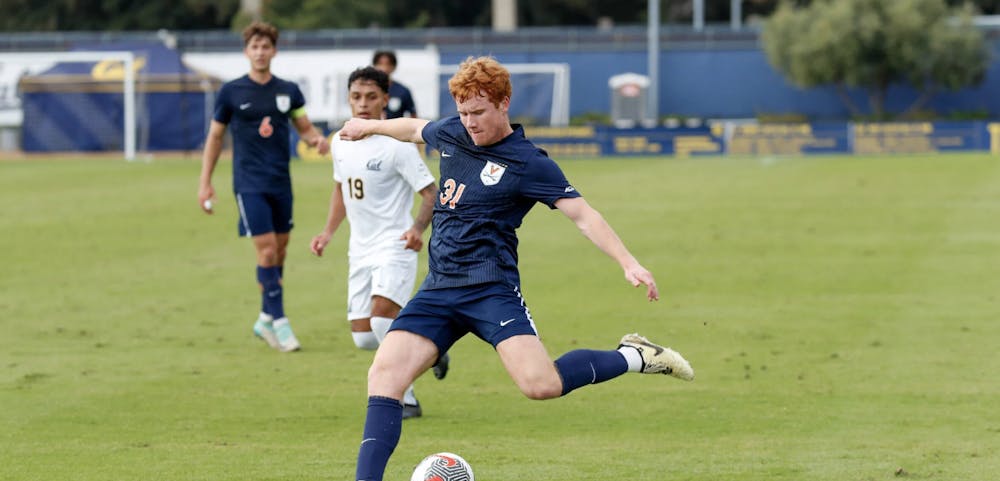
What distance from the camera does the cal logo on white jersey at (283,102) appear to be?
448 inches

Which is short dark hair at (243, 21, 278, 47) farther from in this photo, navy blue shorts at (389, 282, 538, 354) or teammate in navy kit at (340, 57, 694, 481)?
navy blue shorts at (389, 282, 538, 354)

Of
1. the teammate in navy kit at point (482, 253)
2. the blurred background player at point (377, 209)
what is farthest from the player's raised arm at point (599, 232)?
the blurred background player at point (377, 209)

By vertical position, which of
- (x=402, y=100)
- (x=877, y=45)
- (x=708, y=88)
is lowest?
(x=708, y=88)

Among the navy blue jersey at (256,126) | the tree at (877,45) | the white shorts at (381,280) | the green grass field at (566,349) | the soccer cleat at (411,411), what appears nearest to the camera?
the green grass field at (566,349)

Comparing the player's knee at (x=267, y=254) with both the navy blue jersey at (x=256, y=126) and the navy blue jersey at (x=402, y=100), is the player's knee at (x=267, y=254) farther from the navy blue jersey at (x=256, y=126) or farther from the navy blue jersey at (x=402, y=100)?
the navy blue jersey at (x=402, y=100)

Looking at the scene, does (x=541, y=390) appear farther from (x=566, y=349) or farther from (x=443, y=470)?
(x=566, y=349)

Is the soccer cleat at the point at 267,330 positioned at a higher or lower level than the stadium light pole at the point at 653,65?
lower

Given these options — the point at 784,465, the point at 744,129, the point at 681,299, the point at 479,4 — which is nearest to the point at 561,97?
the point at 744,129

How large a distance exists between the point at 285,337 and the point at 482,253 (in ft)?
16.0

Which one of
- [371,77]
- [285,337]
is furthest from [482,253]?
[285,337]

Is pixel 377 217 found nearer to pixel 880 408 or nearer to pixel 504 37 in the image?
pixel 880 408

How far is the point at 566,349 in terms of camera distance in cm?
1115

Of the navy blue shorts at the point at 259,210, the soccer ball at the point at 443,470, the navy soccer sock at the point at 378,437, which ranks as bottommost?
the soccer ball at the point at 443,470

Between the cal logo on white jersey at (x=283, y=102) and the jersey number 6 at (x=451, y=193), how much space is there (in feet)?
16.1
